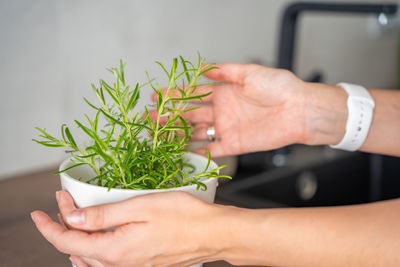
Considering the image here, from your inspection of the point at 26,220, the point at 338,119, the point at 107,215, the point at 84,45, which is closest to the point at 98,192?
the point at 107,215

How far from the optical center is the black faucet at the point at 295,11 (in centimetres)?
128

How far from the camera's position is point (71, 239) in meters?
0.47

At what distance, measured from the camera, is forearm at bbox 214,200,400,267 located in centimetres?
51

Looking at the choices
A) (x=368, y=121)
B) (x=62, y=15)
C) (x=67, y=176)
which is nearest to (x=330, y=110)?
(x=368, y=121)

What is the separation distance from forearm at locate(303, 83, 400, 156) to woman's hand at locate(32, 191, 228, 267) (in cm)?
43

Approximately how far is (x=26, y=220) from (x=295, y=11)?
101cm

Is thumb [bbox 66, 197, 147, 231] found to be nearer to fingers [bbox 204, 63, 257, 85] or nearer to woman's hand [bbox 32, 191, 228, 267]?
woman's hand [bbox 32, 191, 228, 267]

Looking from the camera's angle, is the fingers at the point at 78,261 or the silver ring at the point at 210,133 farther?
the silver ring at the point at 210,133

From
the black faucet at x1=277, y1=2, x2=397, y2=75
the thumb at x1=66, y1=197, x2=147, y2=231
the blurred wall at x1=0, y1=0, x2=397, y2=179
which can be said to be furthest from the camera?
the black faucet at x1=277, y1=2, x2=397, y2=75

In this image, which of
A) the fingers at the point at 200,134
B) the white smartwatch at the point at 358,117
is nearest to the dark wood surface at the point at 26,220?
the fingers at the point at 200,134

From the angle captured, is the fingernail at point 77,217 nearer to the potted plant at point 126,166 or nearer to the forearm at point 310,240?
the potted plant at point 126,166

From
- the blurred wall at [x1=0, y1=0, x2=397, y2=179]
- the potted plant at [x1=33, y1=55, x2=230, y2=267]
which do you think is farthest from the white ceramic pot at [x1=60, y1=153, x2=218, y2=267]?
the blurred wall at [x1=0, y1=0, x2=397, y2=179]

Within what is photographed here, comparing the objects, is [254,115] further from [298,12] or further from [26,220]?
[298,12]

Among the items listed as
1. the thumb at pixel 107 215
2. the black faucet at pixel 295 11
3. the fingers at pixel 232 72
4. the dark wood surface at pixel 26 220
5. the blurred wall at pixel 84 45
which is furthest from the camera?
the black faucet at pixel 295 11
